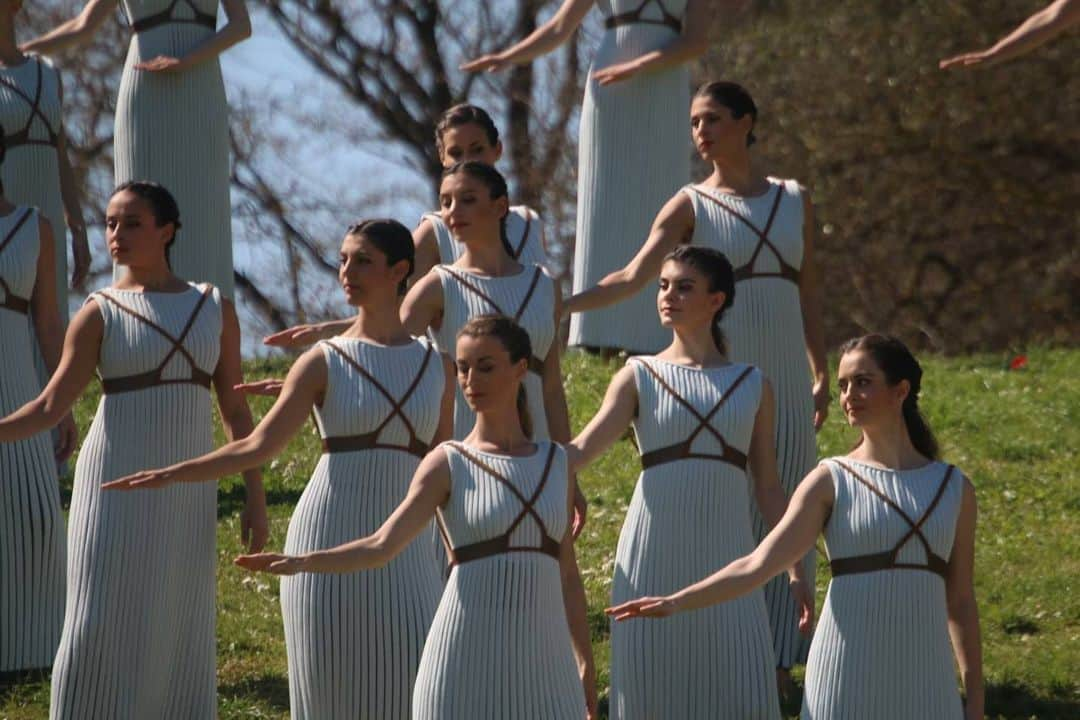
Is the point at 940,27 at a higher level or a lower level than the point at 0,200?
higher

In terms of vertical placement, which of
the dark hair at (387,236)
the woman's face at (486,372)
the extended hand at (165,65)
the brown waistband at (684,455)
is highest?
the extended hand at (165,65)

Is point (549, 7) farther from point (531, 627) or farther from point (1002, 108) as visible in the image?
point (531, 627)

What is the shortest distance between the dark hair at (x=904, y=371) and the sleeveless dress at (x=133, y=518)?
242 centimetres

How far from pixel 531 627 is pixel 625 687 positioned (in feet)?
2.96

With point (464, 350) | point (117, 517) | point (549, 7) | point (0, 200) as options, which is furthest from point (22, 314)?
point (549, 7)

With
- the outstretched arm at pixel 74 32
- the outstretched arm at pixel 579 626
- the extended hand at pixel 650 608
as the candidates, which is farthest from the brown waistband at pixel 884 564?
the outstretched arm at pixel 74 32

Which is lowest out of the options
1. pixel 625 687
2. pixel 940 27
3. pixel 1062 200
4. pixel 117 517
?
pixel 625 687

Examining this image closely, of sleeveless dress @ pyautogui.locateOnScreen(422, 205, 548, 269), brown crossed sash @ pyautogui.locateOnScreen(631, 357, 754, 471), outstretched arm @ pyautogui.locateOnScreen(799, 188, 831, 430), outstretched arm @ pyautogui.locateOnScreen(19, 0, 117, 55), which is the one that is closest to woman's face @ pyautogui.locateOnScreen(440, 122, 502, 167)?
sleeveless dress @ pyautogui.locateOnScreen(422, 205, 548, 269)

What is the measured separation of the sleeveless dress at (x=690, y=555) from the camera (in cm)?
802

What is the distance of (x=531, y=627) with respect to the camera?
7.25 metres

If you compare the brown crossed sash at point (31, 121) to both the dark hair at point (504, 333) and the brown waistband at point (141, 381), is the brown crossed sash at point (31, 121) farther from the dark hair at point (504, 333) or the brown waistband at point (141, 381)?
the dark hair at point (504, 333)

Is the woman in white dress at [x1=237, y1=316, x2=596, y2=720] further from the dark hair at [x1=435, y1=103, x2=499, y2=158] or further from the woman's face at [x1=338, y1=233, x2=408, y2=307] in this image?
the dark hair at [x1=435, y1=103, x2=499, y2=158]

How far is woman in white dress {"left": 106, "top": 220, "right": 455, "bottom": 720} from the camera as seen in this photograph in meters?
7.95

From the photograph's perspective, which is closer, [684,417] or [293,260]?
[684,417]
